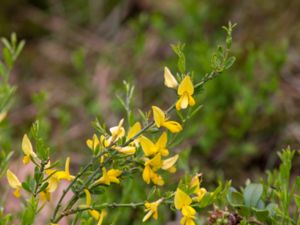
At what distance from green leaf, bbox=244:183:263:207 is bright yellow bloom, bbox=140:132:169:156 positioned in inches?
9.4

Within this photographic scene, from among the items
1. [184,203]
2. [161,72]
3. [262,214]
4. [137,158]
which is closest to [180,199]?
[184,203]

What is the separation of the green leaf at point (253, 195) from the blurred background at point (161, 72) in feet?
1.76

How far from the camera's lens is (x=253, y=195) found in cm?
124

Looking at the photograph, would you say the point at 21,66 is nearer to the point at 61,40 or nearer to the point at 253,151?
the point at 61,40

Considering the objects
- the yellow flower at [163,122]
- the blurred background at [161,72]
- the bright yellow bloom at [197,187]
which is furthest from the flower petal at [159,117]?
the blurred background at [161,72]

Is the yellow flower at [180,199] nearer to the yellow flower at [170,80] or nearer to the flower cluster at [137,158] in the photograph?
the flower cluster at [137,158]

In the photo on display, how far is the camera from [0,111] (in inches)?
59.9

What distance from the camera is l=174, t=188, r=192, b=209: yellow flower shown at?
3.44 ft

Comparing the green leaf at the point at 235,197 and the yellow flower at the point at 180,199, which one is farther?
the green leaf at the point at 235,197

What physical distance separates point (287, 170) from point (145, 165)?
1.02 feet

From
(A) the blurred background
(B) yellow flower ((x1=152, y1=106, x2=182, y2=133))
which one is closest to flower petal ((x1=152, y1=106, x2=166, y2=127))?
(B) yellow flower ((x1=152, y1=106, x2=182, y2=133))

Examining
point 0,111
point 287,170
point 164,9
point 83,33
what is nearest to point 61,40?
point 83,33

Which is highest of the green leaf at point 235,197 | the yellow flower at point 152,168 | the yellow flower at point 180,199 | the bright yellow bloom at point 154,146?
the bright yellow bloom at point 154,146

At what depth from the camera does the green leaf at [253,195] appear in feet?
4.04
